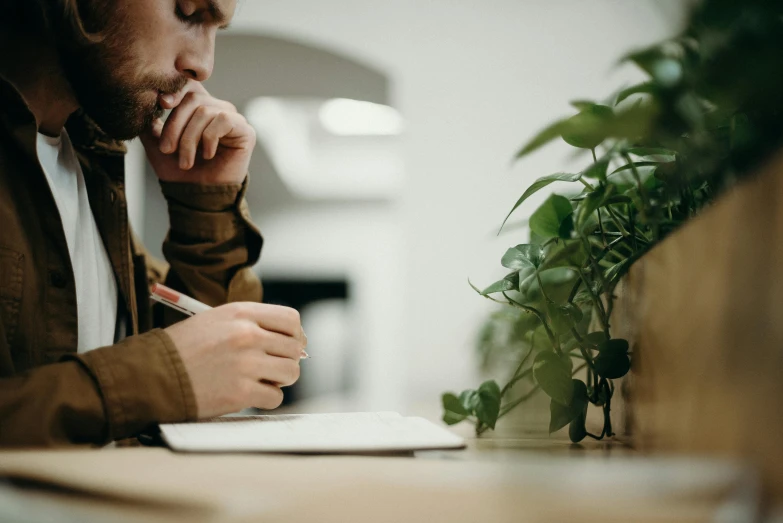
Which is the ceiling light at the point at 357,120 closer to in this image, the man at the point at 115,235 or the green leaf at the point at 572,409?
the man at the point at 115,235

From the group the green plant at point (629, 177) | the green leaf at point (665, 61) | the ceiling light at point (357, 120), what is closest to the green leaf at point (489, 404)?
the green plant at point (629, 177)

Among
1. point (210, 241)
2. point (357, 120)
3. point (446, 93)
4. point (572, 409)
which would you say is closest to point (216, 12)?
point (210, 241)

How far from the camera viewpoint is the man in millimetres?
482

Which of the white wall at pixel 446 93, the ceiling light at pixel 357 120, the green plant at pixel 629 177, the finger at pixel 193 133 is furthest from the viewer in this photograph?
the ceiling light at pixel 357 120

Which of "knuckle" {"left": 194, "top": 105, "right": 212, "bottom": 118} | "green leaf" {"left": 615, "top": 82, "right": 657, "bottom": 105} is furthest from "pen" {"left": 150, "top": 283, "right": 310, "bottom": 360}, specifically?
"green leaf" {"left": 615, "top": 82, "right": 657, "bottom": 105}

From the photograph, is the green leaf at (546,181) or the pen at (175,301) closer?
the green leaf at (546,181)

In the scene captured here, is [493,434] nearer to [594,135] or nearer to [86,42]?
[594,135]

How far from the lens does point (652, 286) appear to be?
43 cm

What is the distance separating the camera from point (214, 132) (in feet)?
2.77

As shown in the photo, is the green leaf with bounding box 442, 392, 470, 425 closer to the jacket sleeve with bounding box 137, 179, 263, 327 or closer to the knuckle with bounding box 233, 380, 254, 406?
the knuckle with bounding box 233, 380, 254, 406

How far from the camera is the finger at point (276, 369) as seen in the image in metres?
0.55

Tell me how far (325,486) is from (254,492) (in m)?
0.03

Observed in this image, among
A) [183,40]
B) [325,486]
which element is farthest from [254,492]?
[183,40]

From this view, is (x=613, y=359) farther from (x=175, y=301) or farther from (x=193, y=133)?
(x=193, y=133)
